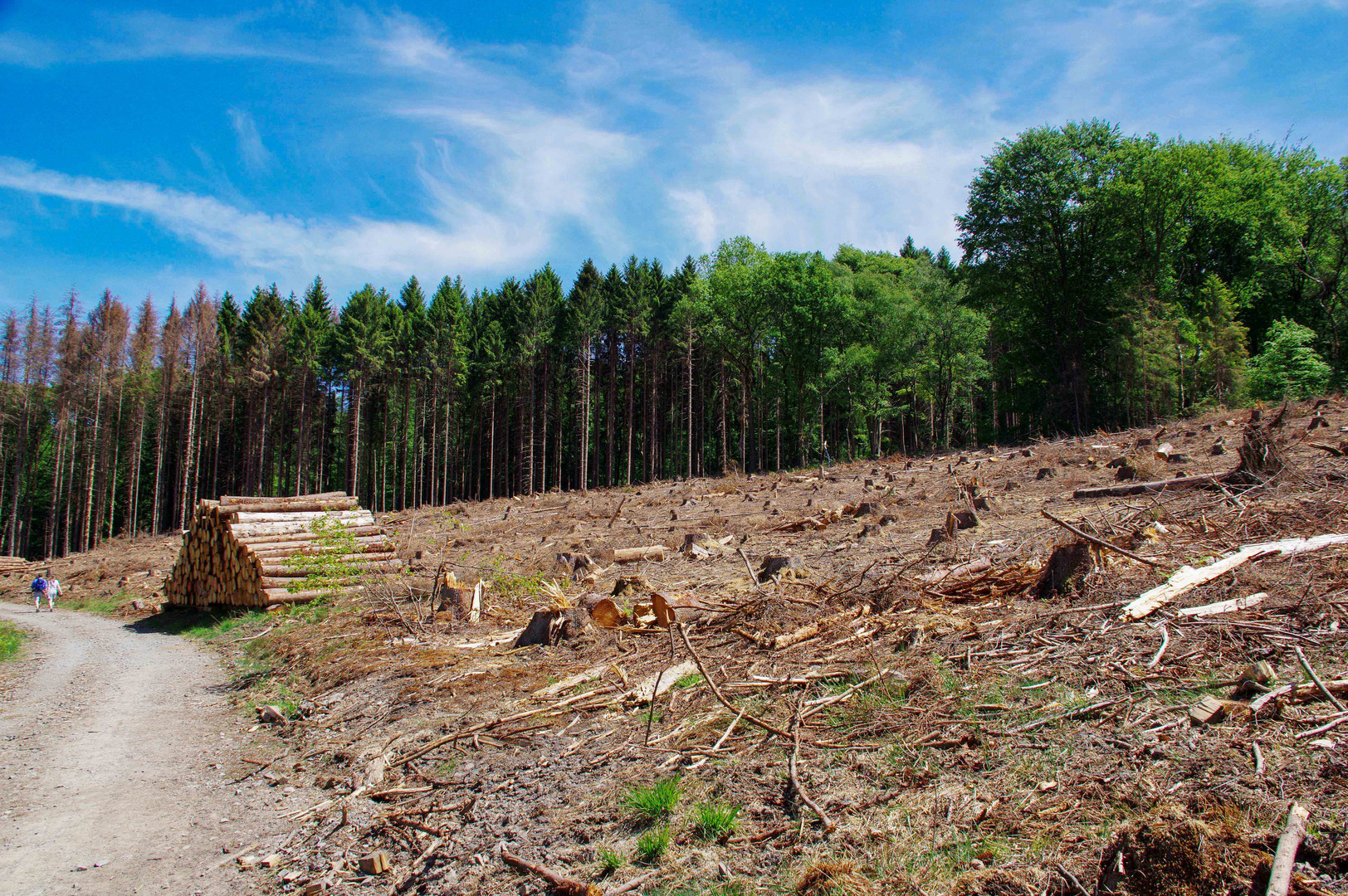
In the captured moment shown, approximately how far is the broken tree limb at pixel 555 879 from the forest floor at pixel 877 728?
0.05m

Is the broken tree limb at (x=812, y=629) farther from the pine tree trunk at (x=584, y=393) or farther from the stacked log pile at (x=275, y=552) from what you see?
the pine tree trunk at (x=584, y=393)

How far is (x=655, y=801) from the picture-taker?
385 centimetres

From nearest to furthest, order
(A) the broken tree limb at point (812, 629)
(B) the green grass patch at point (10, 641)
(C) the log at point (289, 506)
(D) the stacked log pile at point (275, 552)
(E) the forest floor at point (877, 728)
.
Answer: (E) the forest floor at point (877, 728) < (A) the broken tree limb at point (812, 629) < (B) the green grass patch at point (10, 641) < (D) the stacked log pile at point (275, 552) < (C) the log at point (289, 506)

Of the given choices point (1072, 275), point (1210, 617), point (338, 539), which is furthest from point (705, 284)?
point (1210, 617)

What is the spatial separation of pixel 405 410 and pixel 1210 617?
4803 cm

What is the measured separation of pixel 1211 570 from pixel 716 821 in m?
4.44

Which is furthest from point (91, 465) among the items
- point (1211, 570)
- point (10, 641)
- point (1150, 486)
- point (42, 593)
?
point (1211, 570)

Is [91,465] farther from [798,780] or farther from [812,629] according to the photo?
[798,780]

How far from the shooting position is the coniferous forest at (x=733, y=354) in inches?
1148

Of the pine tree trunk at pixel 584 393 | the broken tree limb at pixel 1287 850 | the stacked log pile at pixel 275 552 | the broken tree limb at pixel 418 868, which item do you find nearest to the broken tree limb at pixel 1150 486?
the broken tree limb at pixel 1287 850

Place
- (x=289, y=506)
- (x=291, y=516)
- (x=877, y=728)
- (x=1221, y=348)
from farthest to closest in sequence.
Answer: (x=1221, y=348) → (x=289, y=506) → (x=291, y=516) → (x=877, y=728)

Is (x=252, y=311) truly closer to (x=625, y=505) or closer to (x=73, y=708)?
(x=625, y=505)

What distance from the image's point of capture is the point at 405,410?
47.2 metres

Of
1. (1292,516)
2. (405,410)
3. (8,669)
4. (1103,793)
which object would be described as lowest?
(8,669)
